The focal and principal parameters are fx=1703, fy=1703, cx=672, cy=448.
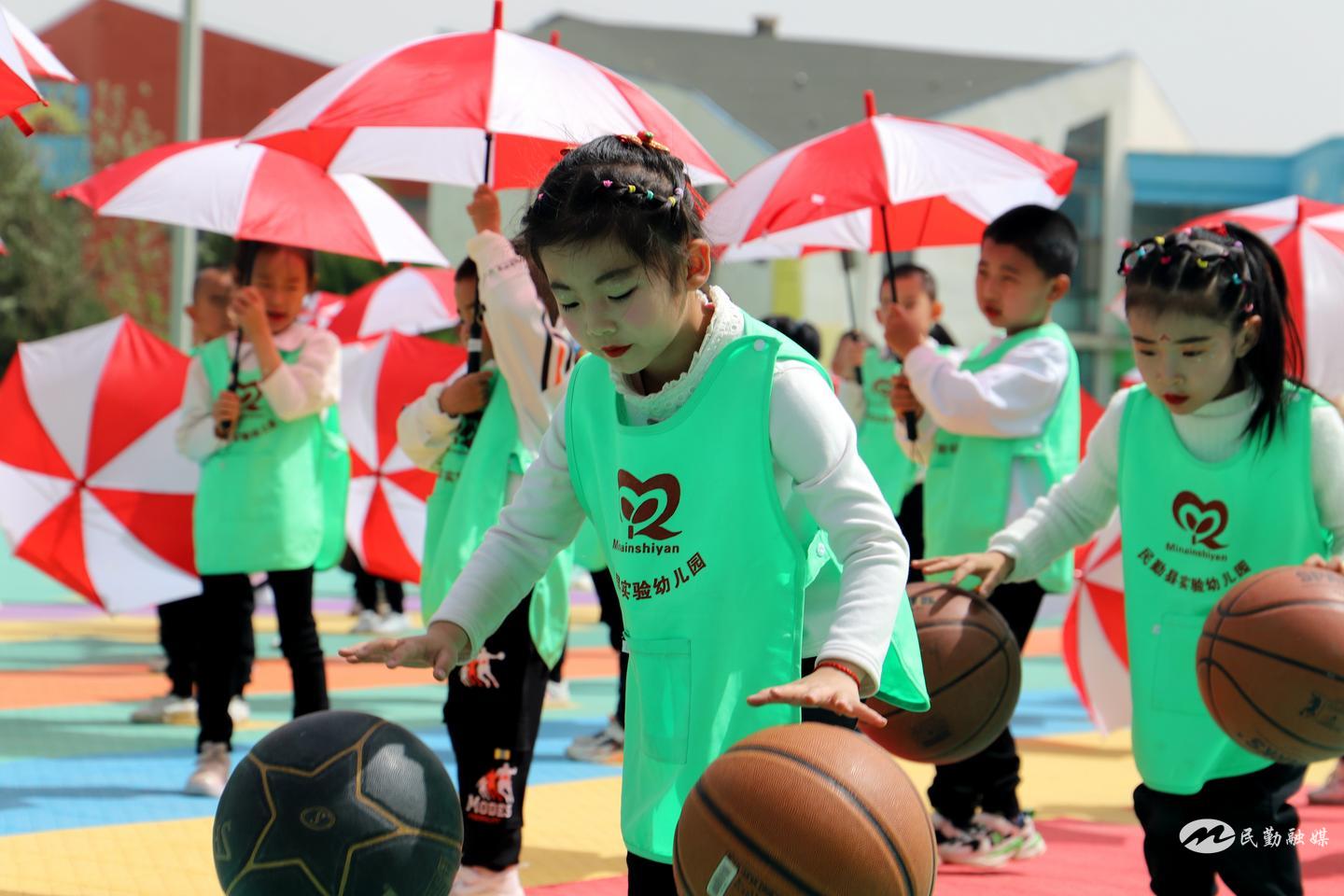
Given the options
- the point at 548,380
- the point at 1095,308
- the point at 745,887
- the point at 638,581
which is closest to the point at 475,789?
the point at 548,380

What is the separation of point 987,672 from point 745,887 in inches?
63.2

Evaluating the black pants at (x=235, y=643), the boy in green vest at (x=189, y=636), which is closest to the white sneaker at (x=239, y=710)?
the boy in green vest at (x=189, y=636)

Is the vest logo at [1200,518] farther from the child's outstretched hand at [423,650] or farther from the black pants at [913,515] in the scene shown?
the black pants at [913,515]

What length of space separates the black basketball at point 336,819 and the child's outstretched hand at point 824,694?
0.72 m

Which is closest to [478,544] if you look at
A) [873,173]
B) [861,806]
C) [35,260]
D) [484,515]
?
[484,515]

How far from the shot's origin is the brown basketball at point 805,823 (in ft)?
8.47

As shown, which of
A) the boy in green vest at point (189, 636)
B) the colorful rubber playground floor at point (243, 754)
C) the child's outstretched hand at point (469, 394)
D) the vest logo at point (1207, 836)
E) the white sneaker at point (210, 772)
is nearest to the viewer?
the vest logo at point (1207, 836)

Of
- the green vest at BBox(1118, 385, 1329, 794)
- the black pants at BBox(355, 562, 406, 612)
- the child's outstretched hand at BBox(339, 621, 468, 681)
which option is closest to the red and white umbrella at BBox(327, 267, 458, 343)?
the black pants at BBox(355, 562, 406, 612)

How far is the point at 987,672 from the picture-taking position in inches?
160

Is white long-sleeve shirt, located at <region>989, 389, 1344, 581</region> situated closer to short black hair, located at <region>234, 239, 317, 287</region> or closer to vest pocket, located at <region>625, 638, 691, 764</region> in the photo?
vest pocket, located at <region>625, 638, 691, 764</region>

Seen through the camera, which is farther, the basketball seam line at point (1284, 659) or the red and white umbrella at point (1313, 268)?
the red and white umbrella at point (1313, 268)

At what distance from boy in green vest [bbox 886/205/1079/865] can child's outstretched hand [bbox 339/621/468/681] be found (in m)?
2.71

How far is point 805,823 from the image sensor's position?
2582mm

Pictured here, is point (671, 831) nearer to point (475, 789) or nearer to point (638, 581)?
point (638, 581)
